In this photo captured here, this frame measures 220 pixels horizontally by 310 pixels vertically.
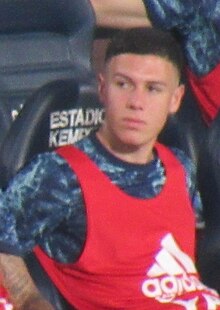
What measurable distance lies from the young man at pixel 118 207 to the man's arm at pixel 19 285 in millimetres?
23

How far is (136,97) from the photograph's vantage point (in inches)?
87.0

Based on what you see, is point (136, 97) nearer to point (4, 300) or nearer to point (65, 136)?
point (65, 136)

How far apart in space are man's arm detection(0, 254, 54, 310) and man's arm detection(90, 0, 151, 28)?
0.83 meters

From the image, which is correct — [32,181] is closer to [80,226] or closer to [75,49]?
[80,226]

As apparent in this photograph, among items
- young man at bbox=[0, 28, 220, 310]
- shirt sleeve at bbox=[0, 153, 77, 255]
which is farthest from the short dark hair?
shirt sleeve at bbox=[0, 153, 77, 255]

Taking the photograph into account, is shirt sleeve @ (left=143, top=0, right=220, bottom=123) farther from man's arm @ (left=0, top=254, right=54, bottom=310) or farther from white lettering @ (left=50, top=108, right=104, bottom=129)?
man's arm @ (left=0, top=254, right=54, bottom=310)

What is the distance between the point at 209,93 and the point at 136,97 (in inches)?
23.5

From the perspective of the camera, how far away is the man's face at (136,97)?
7.23 ft

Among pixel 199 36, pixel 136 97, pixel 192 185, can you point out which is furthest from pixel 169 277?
pixel 199 36

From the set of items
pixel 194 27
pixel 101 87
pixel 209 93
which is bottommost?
pixel 209 93

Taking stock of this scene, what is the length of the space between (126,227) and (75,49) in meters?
0.76

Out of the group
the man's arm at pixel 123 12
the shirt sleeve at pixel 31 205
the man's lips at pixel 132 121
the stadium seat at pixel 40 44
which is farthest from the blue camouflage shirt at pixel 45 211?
the man's arm at pixel 123 12

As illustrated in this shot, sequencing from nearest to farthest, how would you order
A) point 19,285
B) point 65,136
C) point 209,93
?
point 19,285 < point 65,136 < point 209,93

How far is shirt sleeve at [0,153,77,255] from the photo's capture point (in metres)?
2.17
